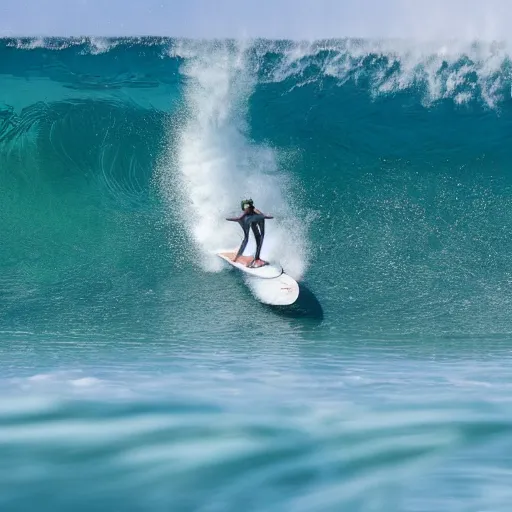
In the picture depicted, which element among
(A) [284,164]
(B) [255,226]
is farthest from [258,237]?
(A) [284,164]

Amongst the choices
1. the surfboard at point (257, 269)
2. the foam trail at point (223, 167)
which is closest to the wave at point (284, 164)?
the foam trail at point (223, 167)

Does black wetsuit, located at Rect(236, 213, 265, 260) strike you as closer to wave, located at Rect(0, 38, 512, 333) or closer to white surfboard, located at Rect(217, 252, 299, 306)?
white surfboard, located at Rect(217, 252, 299, 306)

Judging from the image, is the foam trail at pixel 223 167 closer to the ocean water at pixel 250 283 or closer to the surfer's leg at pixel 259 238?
the ocean water at pixel 250 283

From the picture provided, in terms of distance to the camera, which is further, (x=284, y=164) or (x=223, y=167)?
(x=284, y=164)

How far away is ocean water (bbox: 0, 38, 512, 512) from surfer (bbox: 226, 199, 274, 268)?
0.42 metres

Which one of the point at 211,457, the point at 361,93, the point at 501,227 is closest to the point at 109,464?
the point at 211,457

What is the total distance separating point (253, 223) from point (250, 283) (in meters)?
0.85

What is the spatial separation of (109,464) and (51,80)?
32.7ft

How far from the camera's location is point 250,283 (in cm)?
918

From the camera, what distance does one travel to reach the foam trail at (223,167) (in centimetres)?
984

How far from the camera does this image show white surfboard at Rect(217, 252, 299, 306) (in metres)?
8.77

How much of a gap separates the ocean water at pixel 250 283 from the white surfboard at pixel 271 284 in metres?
0.17

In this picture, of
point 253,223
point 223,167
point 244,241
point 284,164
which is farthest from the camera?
point 284,164

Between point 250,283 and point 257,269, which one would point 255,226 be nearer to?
point 257,269
